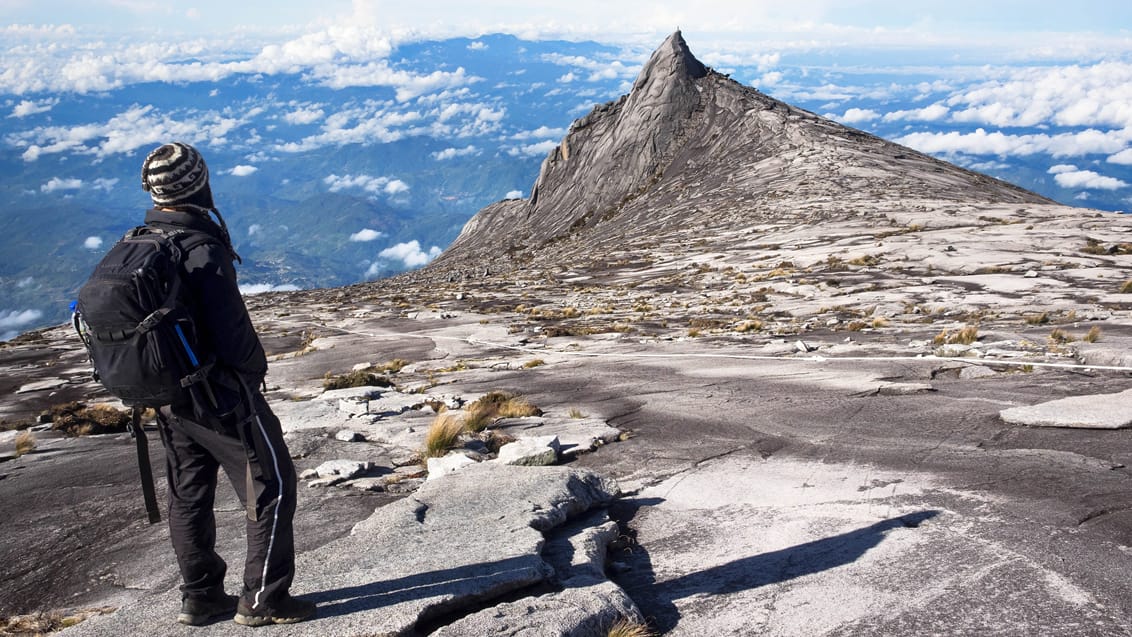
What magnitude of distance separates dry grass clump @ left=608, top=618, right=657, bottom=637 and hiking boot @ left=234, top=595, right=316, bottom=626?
215cm

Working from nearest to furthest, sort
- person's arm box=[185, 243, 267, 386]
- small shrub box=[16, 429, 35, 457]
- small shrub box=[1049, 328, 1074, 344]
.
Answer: person's arm box=[185, 243, 267, 386]
small shrub box=[16, 429, 35, 457]
small shrub box=[1049, 328, 1074, 344]

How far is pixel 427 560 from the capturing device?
6.22 m

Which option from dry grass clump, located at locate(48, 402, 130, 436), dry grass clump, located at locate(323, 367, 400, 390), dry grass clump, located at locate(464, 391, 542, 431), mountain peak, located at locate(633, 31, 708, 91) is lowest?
dry grass clump, located at locate(323, 367, 400, 390)

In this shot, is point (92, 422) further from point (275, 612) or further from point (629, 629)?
point (629, 629)

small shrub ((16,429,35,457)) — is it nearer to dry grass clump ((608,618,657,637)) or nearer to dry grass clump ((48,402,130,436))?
dry grass clump ((48,402,130,436))

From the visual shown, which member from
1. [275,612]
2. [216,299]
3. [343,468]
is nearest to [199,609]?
[275,612]

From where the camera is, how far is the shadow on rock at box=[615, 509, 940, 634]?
5992 millimetres

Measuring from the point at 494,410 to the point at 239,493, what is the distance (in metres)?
7.32

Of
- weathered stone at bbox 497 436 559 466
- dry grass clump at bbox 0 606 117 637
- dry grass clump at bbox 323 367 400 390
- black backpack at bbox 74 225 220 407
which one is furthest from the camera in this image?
dry grass clump at bbox 323 367 400 390

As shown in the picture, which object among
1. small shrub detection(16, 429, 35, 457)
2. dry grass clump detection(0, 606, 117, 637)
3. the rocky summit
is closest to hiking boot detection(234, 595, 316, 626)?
the rocky summit

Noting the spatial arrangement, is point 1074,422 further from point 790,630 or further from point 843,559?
point 790,630

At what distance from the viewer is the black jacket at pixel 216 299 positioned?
489cm

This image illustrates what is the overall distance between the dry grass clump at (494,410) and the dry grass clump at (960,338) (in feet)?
29.0

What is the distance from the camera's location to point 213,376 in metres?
4.95
